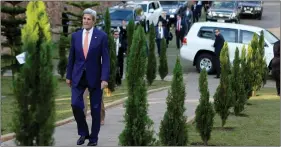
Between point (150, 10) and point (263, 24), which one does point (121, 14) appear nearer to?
point (150, 10)

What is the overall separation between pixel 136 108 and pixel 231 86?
5227mm

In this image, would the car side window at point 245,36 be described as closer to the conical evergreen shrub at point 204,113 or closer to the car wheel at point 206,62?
the car wheel at point 206,62

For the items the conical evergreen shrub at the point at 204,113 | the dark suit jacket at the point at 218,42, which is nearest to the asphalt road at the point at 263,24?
the dark suit jacket at the point at 218,42

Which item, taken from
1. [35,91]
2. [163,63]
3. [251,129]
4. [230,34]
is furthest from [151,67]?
[35,91]

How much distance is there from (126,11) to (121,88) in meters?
14.2

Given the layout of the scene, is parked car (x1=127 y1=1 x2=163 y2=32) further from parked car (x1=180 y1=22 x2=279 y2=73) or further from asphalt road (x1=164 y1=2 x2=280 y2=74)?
parked car (x1=180 y1=22 x2=279 y2=73)

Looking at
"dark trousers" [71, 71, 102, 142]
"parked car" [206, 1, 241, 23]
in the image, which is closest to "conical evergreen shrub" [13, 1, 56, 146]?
"dark trousers" [71, 71, 102, 142]

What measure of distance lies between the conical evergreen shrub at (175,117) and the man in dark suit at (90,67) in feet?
3.19

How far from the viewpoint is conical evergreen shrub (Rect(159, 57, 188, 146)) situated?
881 centimetres

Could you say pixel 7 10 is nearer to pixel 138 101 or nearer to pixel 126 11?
pixel 138 101

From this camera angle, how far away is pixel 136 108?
8.23 meters

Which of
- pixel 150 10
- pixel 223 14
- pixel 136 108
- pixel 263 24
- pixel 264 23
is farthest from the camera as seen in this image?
pixel 264 23

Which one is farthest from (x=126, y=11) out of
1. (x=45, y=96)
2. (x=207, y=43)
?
(x=45, y=96)

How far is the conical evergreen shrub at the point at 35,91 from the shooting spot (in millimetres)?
6762
